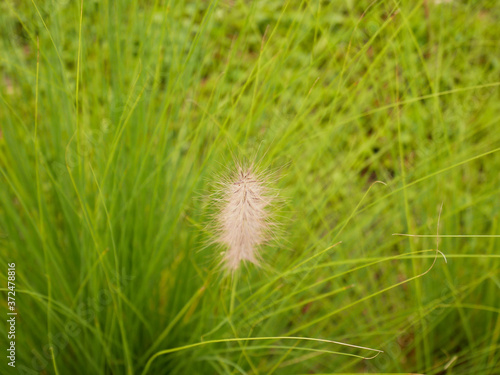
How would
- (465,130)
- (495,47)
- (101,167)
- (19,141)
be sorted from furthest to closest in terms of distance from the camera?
(495,47) → (465,130) → (19,141) → (101,167)

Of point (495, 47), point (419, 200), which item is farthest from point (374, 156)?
point (495, 47)

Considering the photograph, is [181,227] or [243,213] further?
[181,227]

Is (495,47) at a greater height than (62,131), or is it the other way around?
(495,47)

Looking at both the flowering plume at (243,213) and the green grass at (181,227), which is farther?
the green grass at (181,227)

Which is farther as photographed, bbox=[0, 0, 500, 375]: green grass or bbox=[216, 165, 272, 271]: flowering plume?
bbox=[0, 0, 500, 375]: green grass

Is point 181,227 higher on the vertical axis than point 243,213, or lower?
higher

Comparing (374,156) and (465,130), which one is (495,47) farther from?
(374,156)

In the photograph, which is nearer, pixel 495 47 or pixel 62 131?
pixel 62 131

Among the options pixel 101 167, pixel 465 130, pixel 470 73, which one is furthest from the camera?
pixel 470 73
